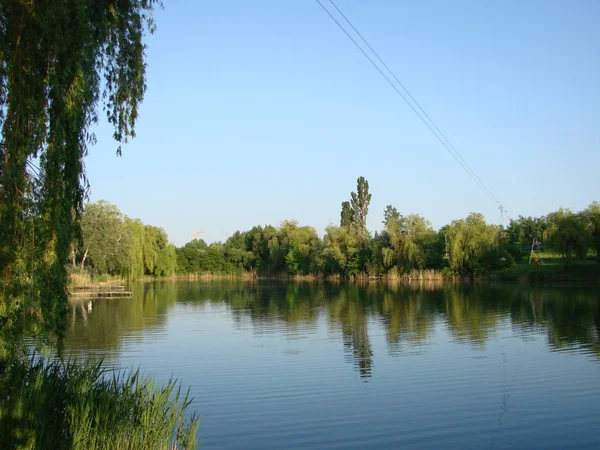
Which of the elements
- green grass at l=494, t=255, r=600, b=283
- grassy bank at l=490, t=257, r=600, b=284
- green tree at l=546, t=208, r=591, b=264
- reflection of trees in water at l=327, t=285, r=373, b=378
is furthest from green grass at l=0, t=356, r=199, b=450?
green grass at l=494, t=255, r=600, b=283

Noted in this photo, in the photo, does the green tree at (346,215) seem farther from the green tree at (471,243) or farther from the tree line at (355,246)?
the green tree at (471,243)

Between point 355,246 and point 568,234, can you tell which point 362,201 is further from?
point 568,234

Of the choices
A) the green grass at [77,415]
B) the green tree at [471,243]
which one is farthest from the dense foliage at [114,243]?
the green grass at [77,415]

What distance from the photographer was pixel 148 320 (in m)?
28.0

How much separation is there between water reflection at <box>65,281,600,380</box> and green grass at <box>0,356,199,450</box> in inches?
299

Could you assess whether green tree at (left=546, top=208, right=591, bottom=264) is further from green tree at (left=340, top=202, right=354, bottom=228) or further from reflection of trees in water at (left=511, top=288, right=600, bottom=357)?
green tree at (left=340, top=202, right=354, bottom=228)

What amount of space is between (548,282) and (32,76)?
160ft

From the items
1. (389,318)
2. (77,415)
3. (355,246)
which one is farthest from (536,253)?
(77,415)

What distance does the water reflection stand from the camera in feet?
63.5

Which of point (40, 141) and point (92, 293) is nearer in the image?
point (40, 141)

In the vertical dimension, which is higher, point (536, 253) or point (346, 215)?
point (346, 215)

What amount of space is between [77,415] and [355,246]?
206 ft

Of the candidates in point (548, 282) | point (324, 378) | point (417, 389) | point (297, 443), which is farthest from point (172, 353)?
point (548, 282)

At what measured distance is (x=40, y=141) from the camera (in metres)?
7.20
